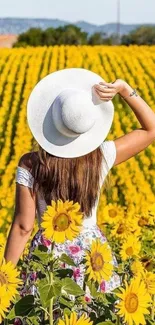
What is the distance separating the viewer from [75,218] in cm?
229

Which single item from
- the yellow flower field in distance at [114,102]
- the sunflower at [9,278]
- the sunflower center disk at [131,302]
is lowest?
the sunflower center disk at [131,302]

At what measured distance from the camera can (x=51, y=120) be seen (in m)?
2.80

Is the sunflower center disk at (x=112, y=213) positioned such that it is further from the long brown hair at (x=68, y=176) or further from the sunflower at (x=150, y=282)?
the sunflower at (x=150, y=282)

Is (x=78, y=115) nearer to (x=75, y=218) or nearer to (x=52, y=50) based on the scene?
(x=75, y=218)

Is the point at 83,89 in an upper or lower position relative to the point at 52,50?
lower

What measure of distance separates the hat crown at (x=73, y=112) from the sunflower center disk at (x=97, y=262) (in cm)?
54

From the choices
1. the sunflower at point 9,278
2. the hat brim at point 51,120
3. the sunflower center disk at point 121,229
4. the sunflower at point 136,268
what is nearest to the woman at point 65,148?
the hat brim at point 51,120

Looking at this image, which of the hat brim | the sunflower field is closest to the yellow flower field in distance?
the sunflower field

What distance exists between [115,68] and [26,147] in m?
8.95

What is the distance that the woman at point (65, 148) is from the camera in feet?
9.04

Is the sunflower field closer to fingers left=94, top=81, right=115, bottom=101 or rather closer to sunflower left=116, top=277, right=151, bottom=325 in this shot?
sunflower left=116, top=277, right=151, bottom=325

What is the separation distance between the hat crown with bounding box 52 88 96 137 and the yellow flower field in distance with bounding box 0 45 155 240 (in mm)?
443

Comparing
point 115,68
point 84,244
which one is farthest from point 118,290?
point 115,68

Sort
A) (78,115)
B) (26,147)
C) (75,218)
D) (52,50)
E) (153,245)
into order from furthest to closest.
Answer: (52,50)
(26,147)
(153,245)
(78,115)
(75,218)
